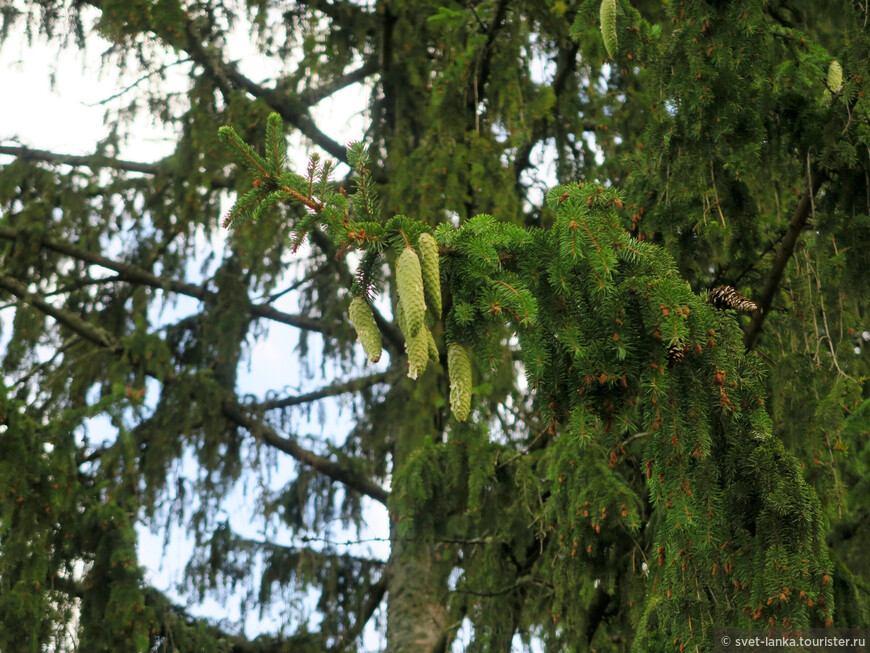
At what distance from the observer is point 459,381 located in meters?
2.18

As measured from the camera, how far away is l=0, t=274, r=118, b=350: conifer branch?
7188 millimetres

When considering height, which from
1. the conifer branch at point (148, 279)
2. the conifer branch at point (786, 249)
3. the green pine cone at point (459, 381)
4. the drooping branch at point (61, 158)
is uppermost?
the drooping branch at point (61, 158)

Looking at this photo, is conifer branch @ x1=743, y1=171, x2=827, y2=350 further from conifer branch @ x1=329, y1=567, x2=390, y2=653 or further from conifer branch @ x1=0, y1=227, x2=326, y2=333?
conifer branch @ x1=0, y1=227, x2=326, y2=333

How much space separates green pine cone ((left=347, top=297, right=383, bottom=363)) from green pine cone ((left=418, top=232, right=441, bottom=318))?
0.14m

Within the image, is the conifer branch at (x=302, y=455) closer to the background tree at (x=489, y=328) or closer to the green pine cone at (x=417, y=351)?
the background tree at (x=489, y=328)

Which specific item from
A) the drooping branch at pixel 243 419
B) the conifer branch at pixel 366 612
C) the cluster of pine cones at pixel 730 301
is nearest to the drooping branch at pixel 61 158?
the drooping branch at pixel 243 419

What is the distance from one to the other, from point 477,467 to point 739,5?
8.66 feet

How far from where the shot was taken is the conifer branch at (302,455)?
7633mm

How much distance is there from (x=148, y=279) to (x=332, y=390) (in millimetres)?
1799

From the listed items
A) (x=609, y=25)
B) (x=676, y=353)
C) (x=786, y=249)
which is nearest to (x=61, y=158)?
(x=609, y=25)

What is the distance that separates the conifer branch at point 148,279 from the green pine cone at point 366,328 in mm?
5913

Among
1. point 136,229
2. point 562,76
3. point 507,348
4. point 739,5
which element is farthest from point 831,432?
point 136,229

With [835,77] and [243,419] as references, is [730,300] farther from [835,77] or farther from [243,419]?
[243,419]

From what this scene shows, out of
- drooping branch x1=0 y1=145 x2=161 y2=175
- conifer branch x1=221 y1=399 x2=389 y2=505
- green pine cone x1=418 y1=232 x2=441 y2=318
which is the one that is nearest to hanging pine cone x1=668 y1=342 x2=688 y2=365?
green pine cone x1=418 y1=232 x2=441 y2=318
